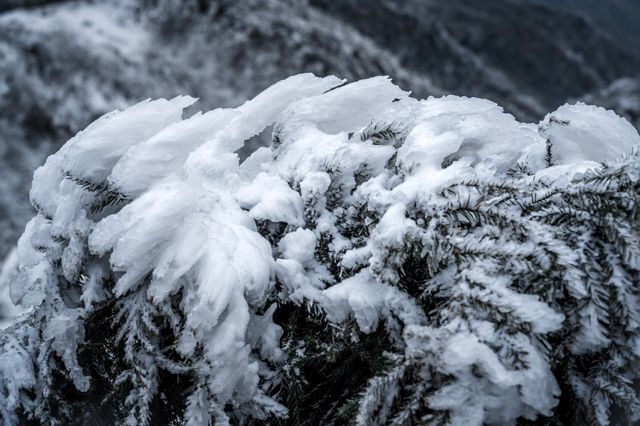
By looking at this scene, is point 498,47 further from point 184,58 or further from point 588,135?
point 588,135

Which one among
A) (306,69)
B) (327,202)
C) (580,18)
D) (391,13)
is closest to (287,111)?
(327,202)

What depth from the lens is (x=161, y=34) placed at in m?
9.47

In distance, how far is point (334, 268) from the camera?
1.52 m

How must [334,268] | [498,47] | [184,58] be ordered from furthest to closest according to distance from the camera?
[498,47]
[184,58]
[334,268]

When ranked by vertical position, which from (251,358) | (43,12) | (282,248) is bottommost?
(43,12)

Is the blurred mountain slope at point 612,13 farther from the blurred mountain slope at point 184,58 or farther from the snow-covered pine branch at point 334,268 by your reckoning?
the snow-covered pine branch at point 334,268

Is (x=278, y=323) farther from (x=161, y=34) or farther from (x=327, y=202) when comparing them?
(x=161, y=34)

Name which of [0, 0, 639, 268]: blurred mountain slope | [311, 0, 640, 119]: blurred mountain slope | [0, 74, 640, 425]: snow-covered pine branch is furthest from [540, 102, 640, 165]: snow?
[311, 0, 640, 119]: blurred mountain slope

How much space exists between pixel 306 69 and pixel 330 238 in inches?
336

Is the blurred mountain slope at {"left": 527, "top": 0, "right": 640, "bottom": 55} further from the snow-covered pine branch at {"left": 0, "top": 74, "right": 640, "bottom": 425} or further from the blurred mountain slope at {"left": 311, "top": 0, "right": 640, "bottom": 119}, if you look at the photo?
the snow-covered pine branch at {"left": 0, "top": 74, "right": 640, "bottom": 425}

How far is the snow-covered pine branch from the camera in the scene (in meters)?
1.11

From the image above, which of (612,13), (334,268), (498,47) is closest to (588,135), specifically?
(334,268)

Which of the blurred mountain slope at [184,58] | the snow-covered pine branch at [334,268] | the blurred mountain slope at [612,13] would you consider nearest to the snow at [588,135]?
the snow-covered pine branch at [334,268]

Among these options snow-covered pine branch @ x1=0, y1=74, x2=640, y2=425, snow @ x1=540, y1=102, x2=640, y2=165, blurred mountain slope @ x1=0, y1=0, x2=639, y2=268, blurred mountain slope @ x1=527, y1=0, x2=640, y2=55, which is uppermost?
snow @ x1=540, y1=102, x2=640, y2=165
